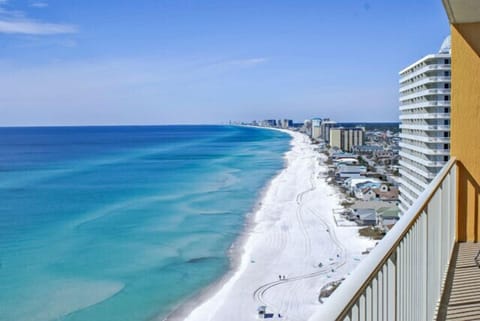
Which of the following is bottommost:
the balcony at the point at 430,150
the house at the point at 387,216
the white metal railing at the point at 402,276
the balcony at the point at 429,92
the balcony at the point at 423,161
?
the house at the point at 387,216

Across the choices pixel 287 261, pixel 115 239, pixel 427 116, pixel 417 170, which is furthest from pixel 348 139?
pixel 287 261

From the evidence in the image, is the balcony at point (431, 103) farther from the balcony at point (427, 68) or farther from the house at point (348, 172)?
the house at point (348, 172)

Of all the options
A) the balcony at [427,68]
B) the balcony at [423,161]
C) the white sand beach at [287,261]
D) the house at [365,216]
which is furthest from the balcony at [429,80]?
the white sand beach at [287,261]

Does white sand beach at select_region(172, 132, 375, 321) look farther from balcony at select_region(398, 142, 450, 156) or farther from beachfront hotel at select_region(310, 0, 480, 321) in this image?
beachfront hotel at select_region(310, 0, 480, 321)

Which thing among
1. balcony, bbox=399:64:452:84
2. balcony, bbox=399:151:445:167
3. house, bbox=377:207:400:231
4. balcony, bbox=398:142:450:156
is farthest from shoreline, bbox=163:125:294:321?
balcony, bbox=399:64:452:84

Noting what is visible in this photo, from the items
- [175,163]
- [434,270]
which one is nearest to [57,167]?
[175,163]

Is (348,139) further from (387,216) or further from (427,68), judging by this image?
(427,68)
